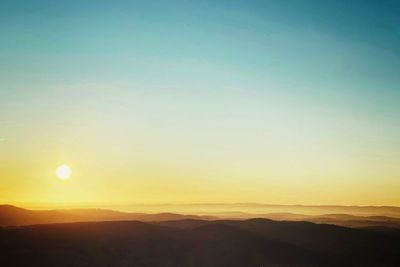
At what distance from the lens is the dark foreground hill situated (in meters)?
69.9

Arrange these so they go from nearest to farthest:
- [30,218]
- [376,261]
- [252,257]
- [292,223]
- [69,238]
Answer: [69,238] → [252,257] → [376,261] → [292,223] → [30,218]

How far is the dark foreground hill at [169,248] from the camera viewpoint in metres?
69.9

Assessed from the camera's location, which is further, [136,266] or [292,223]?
[292,223]

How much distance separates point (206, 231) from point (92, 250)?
96.7 ft

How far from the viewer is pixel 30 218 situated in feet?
609

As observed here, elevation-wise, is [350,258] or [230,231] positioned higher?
[230,231]

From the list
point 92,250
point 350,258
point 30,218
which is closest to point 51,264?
point 92,250

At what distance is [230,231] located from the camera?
9506 centimetres

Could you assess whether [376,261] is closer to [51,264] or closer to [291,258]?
[291,258]

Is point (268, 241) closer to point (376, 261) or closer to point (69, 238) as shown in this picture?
point (376, 261)

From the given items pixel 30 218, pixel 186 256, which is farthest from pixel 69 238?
pixel 30 218

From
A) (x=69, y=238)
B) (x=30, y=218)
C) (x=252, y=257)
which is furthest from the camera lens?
(x=30, y=218)

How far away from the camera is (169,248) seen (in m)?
80.6

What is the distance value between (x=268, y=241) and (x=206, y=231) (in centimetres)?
1499
